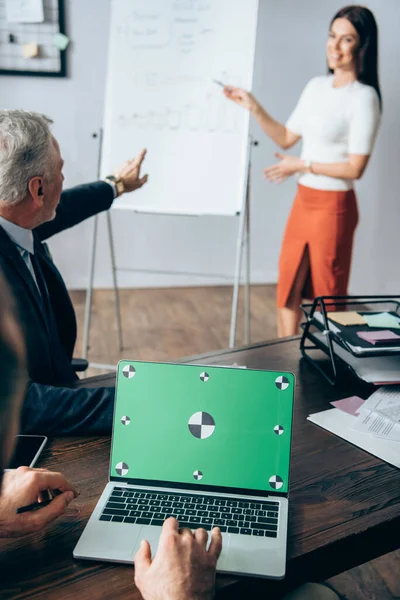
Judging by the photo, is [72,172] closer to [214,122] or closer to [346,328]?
[214,122]

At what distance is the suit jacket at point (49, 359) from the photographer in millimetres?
1103

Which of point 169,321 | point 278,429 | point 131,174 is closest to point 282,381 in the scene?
point 278,429

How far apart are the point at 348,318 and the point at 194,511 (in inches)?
29.8

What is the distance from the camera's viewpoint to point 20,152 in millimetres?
1299

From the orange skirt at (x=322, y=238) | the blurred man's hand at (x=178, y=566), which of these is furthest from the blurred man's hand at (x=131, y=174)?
the blurred man's hand at (x=178, y=566)

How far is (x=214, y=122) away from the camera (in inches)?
110

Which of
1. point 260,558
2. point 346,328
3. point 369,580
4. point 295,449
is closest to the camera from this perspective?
point 260,558

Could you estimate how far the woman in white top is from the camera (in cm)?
248

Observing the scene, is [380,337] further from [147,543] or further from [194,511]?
[147,543]

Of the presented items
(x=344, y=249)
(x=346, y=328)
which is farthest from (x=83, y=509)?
(x=344, y=249)

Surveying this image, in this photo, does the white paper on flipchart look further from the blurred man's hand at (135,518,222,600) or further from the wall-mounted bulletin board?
the wall-mounted bulletin board

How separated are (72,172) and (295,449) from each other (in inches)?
122

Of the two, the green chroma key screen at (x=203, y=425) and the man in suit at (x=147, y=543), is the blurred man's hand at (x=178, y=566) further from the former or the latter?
the green chroma key screen at (x=203, y=425)

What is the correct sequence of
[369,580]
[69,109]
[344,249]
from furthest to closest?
[69,109], [344,249], [369,580]
